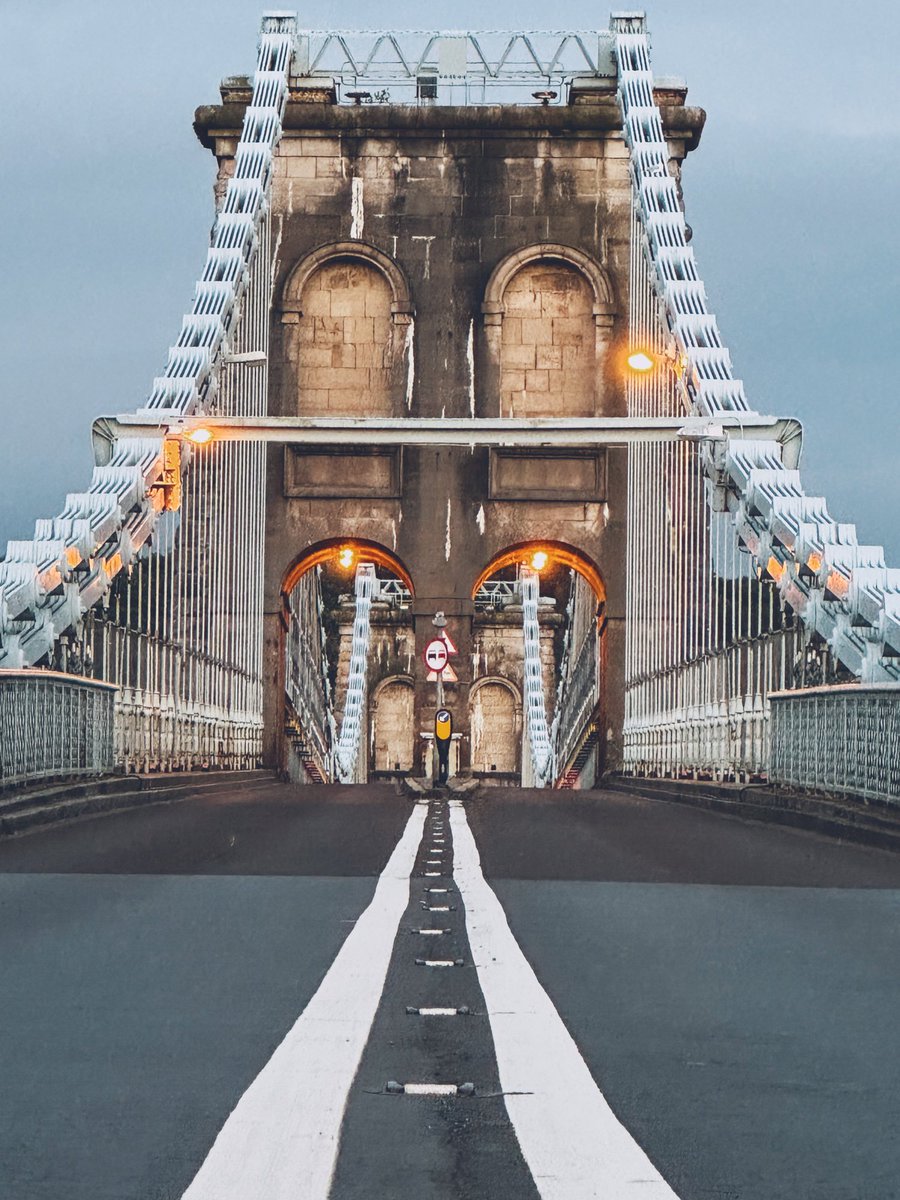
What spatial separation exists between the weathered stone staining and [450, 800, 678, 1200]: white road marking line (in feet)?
120

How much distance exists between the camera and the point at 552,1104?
14.0 ft

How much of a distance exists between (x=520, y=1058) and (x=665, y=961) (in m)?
2.34

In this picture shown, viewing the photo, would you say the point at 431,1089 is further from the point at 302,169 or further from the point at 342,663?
the point at 342,663

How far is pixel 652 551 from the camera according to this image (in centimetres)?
4122

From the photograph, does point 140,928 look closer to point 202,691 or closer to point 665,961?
point 665,961

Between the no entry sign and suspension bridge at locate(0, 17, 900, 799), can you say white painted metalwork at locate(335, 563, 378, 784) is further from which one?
the no entry sign

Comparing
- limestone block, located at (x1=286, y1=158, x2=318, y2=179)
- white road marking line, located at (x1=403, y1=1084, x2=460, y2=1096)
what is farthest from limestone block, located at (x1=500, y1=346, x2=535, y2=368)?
white road marking line, located at (x1=403, y1=1084, x2=460, y2=1096)

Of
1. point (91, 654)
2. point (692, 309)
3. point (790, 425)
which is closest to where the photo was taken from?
point (91, 654)

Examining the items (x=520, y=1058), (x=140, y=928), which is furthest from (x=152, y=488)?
(x=520, y=1058)

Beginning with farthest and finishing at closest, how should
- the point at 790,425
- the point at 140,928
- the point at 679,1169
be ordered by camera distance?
the point at 790,425
the point at 140,928
the point at 679,1169

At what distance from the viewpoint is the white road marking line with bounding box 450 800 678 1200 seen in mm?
3525

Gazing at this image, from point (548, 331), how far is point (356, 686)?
18841 millimetres

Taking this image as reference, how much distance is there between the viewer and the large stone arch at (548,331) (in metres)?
44.0

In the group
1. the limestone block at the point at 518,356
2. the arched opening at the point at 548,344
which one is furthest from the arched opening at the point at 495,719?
the limestone block at the point at 518,356
